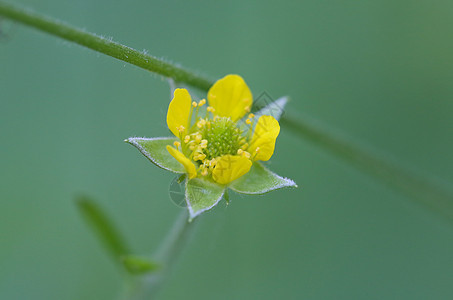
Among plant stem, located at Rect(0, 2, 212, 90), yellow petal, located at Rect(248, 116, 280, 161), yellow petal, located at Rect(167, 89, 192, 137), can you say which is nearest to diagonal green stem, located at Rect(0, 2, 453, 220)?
plant stem, located at Rect(0, 2, 212, 90)

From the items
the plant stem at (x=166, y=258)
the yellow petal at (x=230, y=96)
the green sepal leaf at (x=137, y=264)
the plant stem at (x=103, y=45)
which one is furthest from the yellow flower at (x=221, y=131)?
the green sepal leaf at (x=137, y=264)

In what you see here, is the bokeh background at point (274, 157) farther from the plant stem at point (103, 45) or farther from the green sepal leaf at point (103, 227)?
the plant stem at point (103, 45)

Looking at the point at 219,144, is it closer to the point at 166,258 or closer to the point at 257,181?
the point at 257,181

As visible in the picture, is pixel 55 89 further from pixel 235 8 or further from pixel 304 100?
pixel 304 100

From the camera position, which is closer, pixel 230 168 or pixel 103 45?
pixel 103 45

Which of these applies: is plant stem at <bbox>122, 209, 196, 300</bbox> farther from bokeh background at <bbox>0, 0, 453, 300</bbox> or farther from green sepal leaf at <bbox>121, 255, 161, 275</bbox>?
bokeh background at <bbox>0, 0, 453, 300</bbox>

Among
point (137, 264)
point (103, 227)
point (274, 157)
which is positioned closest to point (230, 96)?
point (137, 264)
